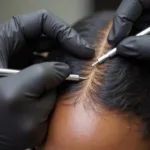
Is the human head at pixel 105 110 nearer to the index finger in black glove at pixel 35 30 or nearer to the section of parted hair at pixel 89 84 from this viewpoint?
the section of parted hair at pixel 89 84

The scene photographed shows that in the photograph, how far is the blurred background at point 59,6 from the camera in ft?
5.01

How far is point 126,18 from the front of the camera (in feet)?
2.51

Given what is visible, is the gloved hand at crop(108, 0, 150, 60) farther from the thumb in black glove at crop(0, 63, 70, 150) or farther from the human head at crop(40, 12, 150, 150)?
the thumb in black glove at crop(0, 63, 70, 150)

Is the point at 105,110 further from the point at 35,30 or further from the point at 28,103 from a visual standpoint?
the point at 35,30

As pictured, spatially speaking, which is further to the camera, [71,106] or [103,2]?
[103,2]

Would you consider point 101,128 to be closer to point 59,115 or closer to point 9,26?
point 59,115

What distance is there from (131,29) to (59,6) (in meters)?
0.86

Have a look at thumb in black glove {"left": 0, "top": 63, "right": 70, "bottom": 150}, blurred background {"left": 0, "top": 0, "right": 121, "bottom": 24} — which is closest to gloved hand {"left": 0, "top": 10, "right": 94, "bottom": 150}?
thumb in black glove {"left": 0, "top": 63, "right": 70, "bottom": 150}

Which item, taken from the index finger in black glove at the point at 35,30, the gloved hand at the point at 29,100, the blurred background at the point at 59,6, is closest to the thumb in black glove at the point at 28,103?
the gloved hand at the point at 29,100

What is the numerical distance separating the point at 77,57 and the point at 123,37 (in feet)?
0.39

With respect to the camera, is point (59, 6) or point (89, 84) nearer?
point (89, 84)

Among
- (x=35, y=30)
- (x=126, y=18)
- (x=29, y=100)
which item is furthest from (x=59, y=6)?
(x=29, y=100)

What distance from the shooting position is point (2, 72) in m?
0.76

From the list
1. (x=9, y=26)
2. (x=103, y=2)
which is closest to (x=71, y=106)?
(x=9, y=26)
